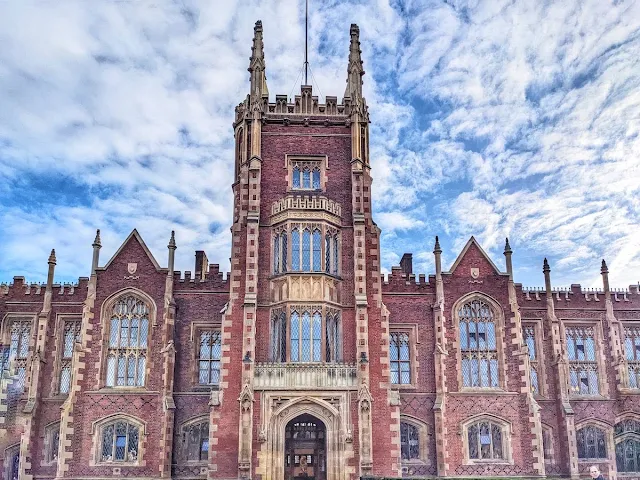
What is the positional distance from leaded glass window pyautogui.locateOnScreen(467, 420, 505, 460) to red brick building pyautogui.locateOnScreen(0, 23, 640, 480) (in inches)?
3.1

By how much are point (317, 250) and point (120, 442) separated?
48.9ft

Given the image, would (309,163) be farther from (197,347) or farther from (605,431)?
(605,431)

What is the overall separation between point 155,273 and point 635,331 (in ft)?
97.2

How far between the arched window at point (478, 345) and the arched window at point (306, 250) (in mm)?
10428

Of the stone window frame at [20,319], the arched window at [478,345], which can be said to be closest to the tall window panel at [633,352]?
the arched window at [478,345]

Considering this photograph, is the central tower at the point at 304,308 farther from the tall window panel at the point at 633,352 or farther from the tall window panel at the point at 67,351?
the tall window panel at the point at 633,352

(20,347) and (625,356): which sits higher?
(20,347)

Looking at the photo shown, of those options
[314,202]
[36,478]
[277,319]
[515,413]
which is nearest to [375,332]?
[277,319]

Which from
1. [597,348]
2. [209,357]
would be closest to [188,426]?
[209,357]

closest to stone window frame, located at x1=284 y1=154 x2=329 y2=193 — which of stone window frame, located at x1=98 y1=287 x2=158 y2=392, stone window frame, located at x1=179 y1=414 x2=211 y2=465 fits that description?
stone window frame, located at x1=98 y1=287 x2=158 y2=392

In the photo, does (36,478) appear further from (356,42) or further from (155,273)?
(356,42)

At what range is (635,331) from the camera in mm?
42062

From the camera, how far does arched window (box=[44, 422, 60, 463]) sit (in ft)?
121

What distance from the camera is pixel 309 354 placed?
1329 inches
